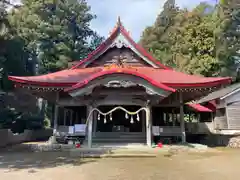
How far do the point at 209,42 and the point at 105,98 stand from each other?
1756 centimetres

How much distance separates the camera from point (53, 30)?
1112 inches

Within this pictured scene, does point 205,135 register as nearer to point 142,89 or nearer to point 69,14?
point 142,89

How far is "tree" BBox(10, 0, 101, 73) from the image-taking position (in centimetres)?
2761

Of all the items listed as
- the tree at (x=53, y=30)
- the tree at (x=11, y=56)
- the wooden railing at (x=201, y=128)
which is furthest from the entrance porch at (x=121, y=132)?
the tree at (x=53, y=30)

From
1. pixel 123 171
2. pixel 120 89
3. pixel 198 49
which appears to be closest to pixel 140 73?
pixel 120 89

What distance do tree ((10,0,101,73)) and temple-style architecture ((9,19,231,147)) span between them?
47.1 feet

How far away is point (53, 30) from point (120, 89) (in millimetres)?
20517

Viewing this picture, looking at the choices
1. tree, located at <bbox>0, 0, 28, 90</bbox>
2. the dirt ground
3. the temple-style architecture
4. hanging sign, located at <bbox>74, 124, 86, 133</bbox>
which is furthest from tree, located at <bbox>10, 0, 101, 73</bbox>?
the dirt ground

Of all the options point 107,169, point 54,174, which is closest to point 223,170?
point 107,169

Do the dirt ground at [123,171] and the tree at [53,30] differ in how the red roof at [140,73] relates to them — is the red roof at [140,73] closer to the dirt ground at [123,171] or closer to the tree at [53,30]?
the dirt ground at [123,171]

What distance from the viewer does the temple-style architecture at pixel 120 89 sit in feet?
31.6

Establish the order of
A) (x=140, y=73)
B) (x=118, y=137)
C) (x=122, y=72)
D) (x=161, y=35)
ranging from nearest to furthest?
(x=122, y=72), (x=140, y=73), (x=118, y=137), (x=161, y=35)

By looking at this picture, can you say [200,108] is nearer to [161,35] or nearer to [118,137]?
[118,137]

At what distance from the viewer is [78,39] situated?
109 ft
